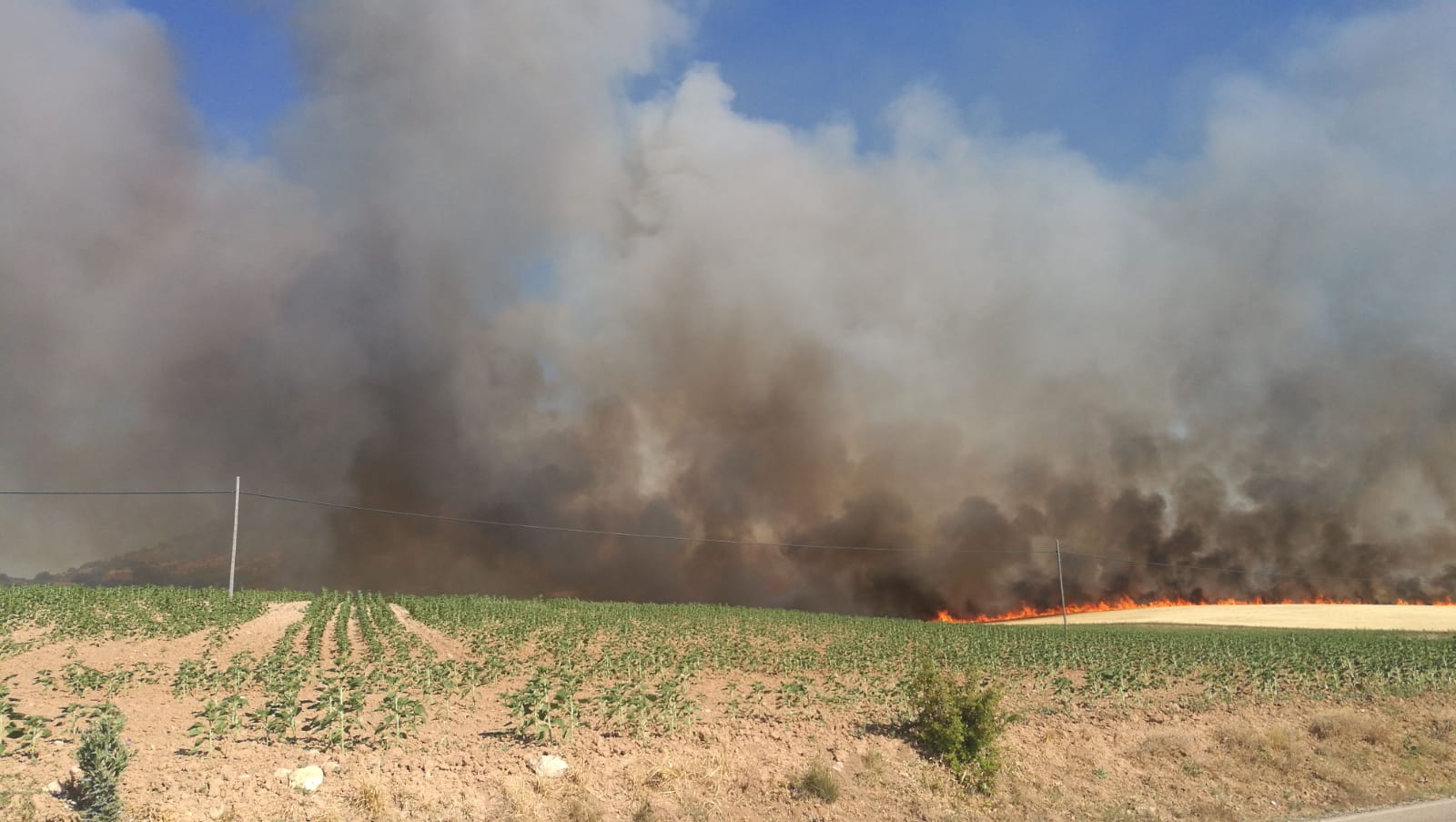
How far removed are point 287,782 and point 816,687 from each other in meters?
17.3

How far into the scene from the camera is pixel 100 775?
36.5ft

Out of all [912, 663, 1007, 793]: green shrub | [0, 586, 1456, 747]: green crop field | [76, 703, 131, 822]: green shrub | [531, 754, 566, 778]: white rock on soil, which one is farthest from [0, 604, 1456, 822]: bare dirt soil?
[0, 586, 1456, 747]: green crop field

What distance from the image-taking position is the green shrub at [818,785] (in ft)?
47.7

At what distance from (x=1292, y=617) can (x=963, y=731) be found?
96175 mm

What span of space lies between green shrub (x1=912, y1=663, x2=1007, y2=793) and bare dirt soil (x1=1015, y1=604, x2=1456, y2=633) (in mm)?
76415

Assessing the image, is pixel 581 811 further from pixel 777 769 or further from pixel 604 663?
pixel 604 663

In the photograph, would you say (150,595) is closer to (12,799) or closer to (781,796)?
(12,799)

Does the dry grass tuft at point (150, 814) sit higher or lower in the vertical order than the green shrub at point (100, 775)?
lower

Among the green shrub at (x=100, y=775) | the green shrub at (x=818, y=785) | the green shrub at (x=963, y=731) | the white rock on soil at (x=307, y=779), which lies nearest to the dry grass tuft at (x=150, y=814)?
the green shrub at (x=100, y=775)

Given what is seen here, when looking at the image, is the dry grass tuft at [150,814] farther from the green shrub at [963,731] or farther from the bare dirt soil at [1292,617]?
the bare dirt soil at [1292,617]

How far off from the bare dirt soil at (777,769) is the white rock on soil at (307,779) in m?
0.20

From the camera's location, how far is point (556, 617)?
55.6 meters

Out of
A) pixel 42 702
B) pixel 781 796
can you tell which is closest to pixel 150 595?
pixel 42 702

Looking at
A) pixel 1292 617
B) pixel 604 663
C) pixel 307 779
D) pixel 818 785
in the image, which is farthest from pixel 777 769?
pixel 1292 617
